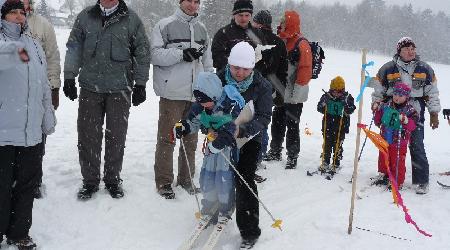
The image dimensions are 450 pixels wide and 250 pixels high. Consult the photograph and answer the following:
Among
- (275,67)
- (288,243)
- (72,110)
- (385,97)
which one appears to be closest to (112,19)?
(275,67)

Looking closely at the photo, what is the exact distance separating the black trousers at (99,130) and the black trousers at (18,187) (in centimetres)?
109

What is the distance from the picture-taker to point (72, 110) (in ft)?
36.5

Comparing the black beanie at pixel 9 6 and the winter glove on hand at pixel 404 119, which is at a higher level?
the black beanie at pixel 9 6

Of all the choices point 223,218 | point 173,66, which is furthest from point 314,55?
point 223,218

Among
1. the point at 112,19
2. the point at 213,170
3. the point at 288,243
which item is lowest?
the point at 288,243

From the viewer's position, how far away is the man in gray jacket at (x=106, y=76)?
486 cm

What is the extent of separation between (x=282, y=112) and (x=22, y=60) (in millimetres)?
4765

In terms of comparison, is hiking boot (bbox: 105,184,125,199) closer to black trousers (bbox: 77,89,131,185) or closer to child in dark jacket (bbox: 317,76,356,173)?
black trousers (bbox: 77,89,131,185)

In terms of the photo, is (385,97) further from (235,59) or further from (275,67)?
(235,59)

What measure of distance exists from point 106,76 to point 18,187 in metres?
1.63

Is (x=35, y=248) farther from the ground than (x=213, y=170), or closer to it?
closer to it

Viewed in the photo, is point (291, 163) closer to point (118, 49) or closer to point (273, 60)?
point (273, 60)

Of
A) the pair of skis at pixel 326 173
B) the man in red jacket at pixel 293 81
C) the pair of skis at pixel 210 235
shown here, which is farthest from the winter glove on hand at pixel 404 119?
the pair of skis at pixel 210 235

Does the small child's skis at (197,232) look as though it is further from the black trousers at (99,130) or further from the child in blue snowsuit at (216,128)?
the black trousers at (99,130)
